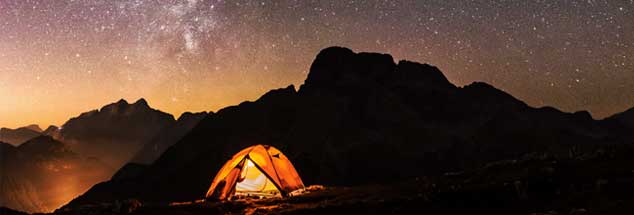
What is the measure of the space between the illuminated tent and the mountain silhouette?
101 meters

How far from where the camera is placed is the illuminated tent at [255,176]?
77.6ft

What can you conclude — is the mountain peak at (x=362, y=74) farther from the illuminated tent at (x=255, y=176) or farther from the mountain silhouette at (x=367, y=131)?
the illuminated tent at (x=255, y=176)

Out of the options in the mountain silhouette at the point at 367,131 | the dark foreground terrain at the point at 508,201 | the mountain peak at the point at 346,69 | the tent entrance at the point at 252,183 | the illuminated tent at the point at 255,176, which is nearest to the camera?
the dark foreground terrain at the point at 508,201

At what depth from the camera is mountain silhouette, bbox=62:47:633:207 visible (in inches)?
5501

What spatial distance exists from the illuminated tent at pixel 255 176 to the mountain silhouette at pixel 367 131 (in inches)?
3978

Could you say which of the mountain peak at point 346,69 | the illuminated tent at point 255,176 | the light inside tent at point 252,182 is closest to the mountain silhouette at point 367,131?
the mountain peak at point 346,69

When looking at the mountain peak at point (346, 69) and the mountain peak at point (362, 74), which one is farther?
the mountain peak at point (346, 69)

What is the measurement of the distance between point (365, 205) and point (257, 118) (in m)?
159

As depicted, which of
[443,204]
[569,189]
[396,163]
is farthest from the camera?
[396,163]

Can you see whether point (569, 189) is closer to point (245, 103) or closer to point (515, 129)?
point (515, 129)

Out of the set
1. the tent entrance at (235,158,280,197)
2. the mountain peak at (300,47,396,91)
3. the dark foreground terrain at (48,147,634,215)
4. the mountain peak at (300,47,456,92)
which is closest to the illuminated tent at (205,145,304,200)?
the tent entrance at (235,158,280,197)

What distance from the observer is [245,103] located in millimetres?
191625

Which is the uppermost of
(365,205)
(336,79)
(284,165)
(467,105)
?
(336,79)

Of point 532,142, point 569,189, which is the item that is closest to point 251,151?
point 569,189
